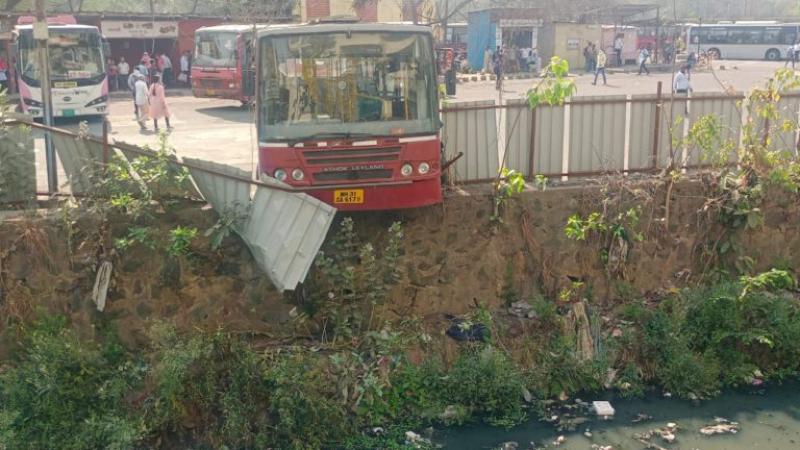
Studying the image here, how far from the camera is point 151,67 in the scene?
96.3 ft

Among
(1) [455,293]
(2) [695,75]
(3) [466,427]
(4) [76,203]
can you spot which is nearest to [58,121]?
(4) [76,203]

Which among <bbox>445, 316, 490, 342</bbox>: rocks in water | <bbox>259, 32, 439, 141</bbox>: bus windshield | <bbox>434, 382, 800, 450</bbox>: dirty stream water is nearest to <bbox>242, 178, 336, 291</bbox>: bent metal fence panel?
<bbox>259, 32, 439, 141</bbox>: bus windshield

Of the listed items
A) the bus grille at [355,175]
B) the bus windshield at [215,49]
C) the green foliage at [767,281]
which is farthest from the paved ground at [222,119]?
the green foliage at [767,281]

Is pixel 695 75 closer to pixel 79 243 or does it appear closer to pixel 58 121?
pixel 58 121

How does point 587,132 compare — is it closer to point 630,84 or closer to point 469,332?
point 469,332

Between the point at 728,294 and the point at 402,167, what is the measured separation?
13.4ft

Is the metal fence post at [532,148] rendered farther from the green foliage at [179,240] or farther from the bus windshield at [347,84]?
the green foliage at [179,240]

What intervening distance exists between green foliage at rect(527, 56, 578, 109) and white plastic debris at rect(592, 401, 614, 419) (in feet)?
11.3

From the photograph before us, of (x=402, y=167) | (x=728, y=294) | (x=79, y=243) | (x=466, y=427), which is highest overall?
(x=402, y=167)

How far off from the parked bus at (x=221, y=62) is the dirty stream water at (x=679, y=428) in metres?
17.2

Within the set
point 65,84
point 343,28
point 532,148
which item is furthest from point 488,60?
point 343,28

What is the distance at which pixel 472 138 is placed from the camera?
9.56 m

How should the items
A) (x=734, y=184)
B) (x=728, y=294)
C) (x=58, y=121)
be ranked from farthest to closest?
1. (x=58, y=121)
2. (x=734, y=184)
3. (x=728, y=294)

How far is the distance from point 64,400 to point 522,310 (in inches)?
195
